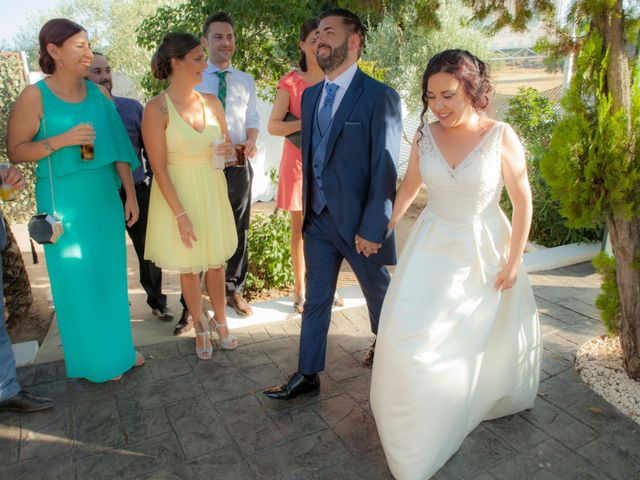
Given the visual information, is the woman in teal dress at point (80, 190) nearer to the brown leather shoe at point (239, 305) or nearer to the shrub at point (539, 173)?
the brown leather shoe at point (239, 305)

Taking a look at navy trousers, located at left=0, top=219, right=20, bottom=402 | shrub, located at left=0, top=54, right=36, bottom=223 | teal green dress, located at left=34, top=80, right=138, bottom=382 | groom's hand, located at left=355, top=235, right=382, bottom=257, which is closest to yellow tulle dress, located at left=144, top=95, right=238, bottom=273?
teal green dress, located at left=34, top=80, right=138, bottom=382

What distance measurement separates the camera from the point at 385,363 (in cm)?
262

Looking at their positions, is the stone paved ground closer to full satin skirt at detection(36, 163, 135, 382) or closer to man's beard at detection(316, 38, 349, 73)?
full satin skirt at detection(36, 163, 135, 382)

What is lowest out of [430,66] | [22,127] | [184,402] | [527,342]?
[184,402]

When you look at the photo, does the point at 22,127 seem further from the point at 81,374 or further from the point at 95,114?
the point at 81,374

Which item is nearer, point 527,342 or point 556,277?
point 527,342

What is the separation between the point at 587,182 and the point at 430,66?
132 cm

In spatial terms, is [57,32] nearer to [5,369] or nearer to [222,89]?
[222,89]

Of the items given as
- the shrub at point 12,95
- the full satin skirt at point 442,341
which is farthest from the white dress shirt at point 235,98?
the shrub at point 12,95

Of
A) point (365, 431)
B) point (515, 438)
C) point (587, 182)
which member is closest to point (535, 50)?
point (587, 182)

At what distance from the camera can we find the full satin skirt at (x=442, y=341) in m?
2.51

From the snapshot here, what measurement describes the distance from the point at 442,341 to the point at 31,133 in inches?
103

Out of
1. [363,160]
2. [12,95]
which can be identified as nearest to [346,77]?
[363,160]

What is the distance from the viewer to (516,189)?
2.62 meters
